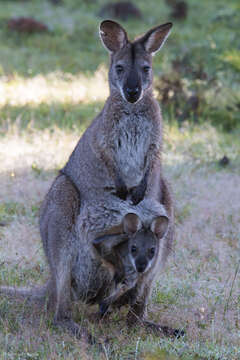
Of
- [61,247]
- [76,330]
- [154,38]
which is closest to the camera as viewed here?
[76,330]

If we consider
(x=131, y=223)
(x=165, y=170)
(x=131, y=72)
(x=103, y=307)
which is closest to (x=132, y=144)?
(x=131, y=72)

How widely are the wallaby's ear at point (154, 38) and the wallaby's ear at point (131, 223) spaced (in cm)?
131

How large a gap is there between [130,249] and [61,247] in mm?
451

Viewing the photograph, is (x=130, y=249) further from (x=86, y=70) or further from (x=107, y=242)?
(x=86, y=70)

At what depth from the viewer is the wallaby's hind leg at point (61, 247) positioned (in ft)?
13.4

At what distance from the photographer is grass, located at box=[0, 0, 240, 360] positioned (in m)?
4.02

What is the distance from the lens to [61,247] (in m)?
4.13

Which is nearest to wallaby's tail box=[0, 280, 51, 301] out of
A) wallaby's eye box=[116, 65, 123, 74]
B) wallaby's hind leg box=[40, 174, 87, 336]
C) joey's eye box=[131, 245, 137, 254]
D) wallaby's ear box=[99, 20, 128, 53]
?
wallaby's hind leg box=[40, 174, 87, 336]

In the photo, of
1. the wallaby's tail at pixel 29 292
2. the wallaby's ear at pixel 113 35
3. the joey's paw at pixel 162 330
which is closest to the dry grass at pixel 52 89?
the wallaby's ear at pixel 113 35

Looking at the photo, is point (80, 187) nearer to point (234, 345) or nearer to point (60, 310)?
point (60, 310)

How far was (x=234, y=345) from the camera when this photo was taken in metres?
4.07

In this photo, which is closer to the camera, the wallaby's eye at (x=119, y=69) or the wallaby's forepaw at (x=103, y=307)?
the wallaby's forepaw at (x=103, y=307)

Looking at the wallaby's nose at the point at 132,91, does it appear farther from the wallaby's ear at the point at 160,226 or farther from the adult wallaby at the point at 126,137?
the wallaby's ear at the point at 160,226

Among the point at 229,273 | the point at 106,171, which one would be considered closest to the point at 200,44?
the point at 229,273
